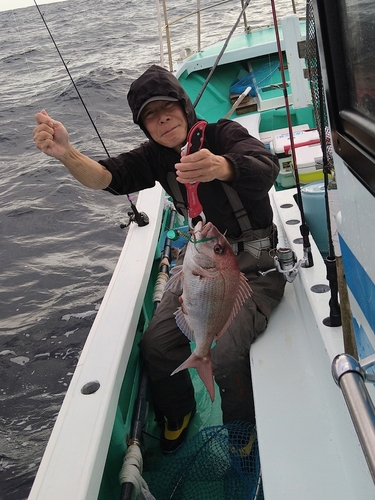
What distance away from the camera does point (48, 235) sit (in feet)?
28.1

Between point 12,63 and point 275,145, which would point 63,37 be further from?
point 275,145

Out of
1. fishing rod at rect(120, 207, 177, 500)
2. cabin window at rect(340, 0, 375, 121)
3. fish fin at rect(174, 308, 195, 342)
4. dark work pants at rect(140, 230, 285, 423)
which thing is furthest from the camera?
dark work pants at rect(140, 230, 285, 423)

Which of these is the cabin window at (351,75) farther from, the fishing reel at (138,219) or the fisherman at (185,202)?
the fishing reel at (138,219)

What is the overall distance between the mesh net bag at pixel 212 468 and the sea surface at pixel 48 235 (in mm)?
1708

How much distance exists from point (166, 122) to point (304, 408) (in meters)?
1.58

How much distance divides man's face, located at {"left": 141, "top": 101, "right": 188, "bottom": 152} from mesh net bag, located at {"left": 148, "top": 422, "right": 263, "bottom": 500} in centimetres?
156

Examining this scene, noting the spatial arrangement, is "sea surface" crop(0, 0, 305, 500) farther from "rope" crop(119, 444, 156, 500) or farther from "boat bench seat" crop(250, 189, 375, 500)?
"boat bench seat" crop(250, 189, 375, 500)

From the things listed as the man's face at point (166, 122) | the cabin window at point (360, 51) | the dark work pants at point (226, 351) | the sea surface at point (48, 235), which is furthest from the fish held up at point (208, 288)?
the sea surface at point (48, 235)

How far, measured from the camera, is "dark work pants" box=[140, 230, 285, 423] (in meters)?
2.79

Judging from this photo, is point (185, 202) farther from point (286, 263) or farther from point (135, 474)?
point (135, 474)

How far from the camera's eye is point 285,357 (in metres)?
2.67

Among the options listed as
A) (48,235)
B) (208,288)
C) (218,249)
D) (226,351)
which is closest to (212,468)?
(226,351)

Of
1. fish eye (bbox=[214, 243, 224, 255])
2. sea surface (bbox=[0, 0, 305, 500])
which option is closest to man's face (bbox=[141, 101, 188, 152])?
fish eye (bbox=[214, 243, 224, 255])

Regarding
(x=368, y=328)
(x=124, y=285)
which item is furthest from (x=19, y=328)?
(x=368, y=328)
